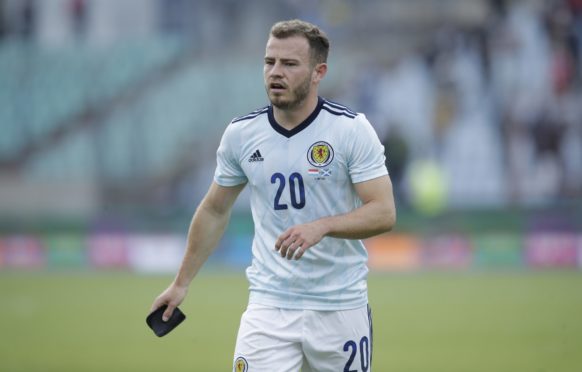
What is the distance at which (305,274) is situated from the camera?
538 centimetres

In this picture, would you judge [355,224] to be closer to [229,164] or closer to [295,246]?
[295,246]

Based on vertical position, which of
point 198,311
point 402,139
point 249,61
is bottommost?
point 198,311

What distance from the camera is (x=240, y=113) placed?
27500mm

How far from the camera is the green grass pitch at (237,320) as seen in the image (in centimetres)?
1104

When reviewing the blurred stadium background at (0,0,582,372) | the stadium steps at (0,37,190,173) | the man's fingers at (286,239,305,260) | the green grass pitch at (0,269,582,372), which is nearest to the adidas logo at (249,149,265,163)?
the man's fingers at (286,239,305,260)

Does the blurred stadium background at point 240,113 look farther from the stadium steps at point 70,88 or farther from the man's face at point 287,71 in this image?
the man's face at point 287,71

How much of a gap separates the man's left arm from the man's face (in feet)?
1.81

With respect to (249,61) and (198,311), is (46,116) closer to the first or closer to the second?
(249,61)

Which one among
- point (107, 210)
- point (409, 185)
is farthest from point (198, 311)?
point (409, 185)

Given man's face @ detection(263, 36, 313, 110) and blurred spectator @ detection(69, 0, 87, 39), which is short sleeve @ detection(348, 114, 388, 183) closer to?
man's face @ detection(263, 36, 313, 110)

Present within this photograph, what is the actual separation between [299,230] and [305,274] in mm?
554

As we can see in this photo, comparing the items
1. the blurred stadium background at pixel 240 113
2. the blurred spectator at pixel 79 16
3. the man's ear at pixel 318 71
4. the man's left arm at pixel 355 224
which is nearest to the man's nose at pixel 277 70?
the man's ear at pixel 318 71

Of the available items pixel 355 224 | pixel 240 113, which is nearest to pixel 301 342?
pixel 355 224

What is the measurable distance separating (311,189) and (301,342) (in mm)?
769
